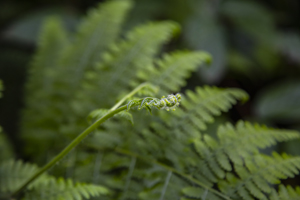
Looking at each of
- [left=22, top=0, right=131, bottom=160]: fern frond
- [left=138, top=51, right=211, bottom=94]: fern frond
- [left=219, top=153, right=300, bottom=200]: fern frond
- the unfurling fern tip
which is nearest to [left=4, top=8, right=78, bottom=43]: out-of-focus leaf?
[left=22, top=0, right=131, bottom=160]: fern frond

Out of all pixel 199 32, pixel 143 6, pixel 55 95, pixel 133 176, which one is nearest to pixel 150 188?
pixel 133 176

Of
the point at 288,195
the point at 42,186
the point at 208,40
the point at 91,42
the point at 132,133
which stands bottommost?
the point at 42,186

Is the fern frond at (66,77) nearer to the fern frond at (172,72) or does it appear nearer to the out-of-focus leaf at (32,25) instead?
the fern frond at (172,72)

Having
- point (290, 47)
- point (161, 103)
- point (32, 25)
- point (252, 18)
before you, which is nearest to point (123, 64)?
point (161, 103)

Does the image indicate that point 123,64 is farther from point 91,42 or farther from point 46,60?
point 46,60

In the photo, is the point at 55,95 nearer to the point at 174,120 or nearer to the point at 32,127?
the point at 32,127

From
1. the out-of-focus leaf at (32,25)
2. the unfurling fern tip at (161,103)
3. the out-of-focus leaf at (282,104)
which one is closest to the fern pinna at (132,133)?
the unfurling fern tip at (161,103)
